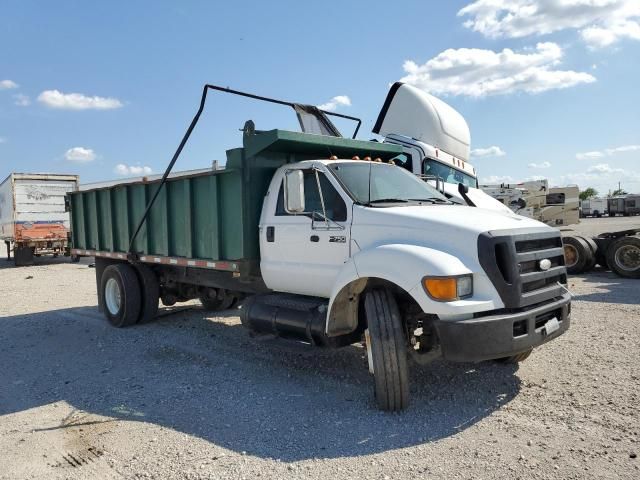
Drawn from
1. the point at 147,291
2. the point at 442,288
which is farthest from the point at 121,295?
the point at 442,288

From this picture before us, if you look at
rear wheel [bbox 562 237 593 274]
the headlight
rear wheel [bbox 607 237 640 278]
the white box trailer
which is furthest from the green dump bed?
the white box trailer

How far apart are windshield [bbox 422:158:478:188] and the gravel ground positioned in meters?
4.32

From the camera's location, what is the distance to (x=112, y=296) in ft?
29.1

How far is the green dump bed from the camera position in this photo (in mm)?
6082

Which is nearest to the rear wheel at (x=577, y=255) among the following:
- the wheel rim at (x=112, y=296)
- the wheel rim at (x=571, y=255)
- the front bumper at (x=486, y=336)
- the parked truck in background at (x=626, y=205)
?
the wheel rim at (x=571, y=255)

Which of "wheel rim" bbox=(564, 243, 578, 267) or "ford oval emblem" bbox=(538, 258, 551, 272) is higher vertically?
"ford oval emblem" bbox=(538, 258, 551, 272)

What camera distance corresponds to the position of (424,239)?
4656 millimetres

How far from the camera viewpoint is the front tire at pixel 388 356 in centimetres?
452

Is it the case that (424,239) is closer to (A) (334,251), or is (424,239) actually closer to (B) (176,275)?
(A) (334,251)

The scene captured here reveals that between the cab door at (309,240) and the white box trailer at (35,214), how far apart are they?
16.8m

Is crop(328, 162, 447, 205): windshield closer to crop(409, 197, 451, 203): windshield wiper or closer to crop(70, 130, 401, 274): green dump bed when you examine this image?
crop(409, 197, 451, 203): windshield wiper

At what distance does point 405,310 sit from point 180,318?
5.22 m

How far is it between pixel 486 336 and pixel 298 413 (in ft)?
5.78

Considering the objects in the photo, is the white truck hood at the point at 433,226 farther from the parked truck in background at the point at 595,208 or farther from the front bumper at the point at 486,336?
the parked truck in background at the point at 595,208
